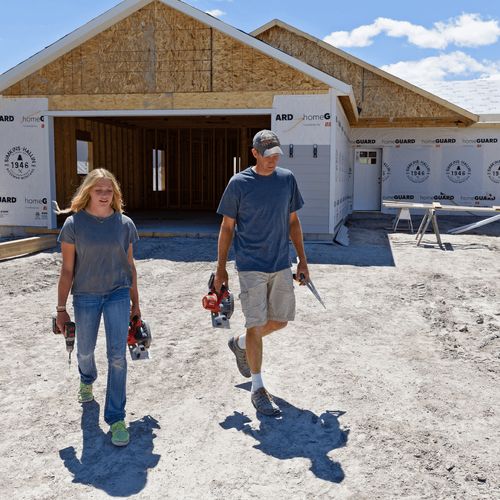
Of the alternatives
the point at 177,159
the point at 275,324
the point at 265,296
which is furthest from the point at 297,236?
the point at 177,159

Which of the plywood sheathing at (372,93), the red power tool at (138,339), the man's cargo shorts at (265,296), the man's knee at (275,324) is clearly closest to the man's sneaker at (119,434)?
the red power tool at (138,339)

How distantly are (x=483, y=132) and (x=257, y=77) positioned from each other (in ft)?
42.8

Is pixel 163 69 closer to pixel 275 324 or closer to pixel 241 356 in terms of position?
pixel 241 356

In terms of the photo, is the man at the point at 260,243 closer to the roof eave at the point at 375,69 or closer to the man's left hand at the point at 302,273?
the man's left hand at the point at 302,273

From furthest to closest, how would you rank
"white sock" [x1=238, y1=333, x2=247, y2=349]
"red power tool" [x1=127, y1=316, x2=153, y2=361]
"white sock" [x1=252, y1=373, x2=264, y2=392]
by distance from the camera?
"white sock" [x1=238, y1=333, x2=247, y2=349]
"white sock" [x1=252, y1=373, x2=264, y2=392]
"red power tool" [x1=127, y1=316, x2=153, y2=361]

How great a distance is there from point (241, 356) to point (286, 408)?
62 cm

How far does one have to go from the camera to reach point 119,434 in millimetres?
3896

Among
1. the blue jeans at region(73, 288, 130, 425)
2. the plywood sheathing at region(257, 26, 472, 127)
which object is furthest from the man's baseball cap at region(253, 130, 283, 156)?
the plywood sheathing at region(257, 26, 472, 127)

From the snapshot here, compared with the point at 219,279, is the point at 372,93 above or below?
above

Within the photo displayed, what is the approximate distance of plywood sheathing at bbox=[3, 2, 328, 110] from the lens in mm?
13000

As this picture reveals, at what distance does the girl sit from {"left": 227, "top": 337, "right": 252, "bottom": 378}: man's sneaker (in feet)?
3.68

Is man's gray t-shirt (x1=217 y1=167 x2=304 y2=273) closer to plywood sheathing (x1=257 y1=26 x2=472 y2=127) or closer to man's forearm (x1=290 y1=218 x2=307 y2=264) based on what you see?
man's forearm (x1=290 y1=218 x2=307 y2=264)

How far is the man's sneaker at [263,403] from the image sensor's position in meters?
4.35

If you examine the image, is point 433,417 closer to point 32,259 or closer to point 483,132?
point 32,259
